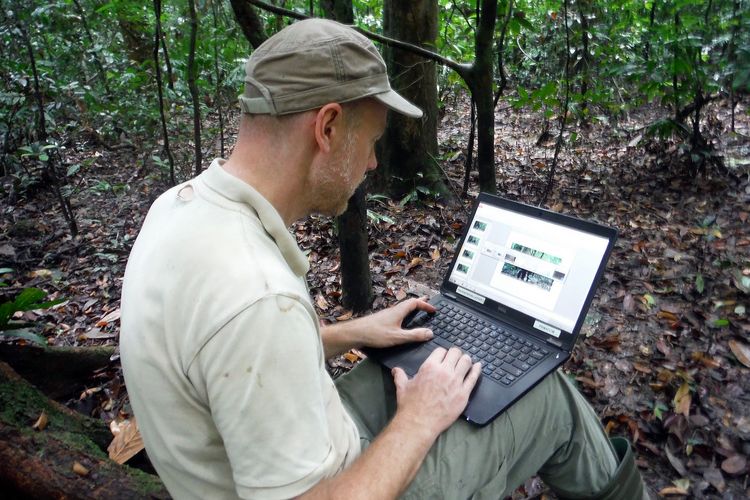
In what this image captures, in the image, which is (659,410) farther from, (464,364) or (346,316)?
(346,316)

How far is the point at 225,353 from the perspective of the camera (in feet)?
3.77

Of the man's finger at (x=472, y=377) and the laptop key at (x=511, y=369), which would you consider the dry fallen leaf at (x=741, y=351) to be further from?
the man's finger at (x=472, y=377)

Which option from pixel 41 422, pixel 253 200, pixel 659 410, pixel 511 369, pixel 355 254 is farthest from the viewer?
pixel 355 254

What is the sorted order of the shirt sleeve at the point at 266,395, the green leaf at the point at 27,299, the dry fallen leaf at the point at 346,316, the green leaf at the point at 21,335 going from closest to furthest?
the shirt sleeve at the point at 266,395 < the green leaf at the point at 21,335 < the green leaf at the point at 27,299 < the dry fallen leaf at the point at 346,316

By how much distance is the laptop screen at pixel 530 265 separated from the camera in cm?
198

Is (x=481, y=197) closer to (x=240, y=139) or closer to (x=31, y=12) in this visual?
(x=240, y=139)

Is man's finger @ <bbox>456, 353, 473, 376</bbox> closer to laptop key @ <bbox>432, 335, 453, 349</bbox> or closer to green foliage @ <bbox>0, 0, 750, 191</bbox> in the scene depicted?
laptop key @ <bbox>432, 335, 453, 349</bbox>

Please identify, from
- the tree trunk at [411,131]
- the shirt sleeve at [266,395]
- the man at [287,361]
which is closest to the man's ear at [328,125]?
the man at [287,361]

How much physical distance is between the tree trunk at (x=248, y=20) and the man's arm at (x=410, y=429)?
6.32ft

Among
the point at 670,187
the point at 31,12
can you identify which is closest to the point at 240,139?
the point at 670,187

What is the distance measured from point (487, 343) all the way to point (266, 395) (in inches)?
44.3

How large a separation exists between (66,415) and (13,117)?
183 inches

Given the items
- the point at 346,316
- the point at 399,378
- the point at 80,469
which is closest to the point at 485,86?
the point at 346,316

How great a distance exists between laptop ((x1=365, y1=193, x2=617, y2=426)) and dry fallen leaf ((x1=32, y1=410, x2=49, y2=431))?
4.62 feet
